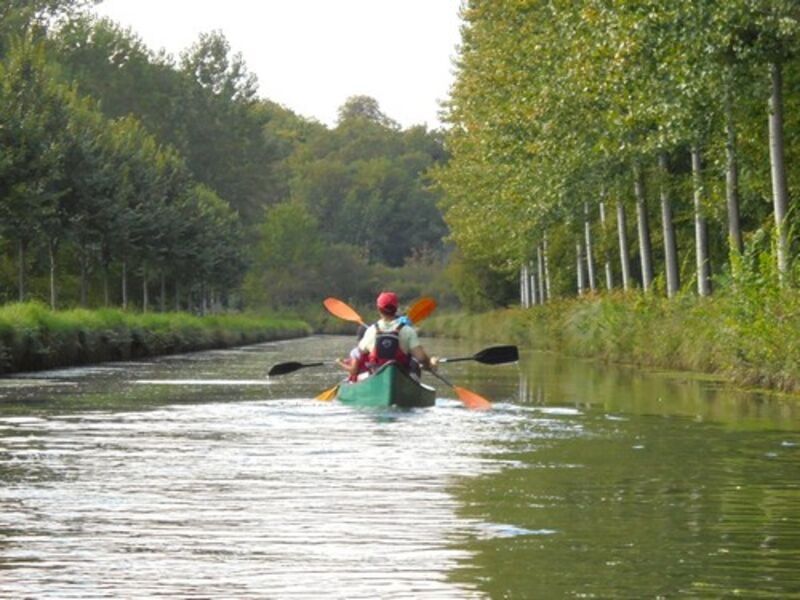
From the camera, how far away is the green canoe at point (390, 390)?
2617cm

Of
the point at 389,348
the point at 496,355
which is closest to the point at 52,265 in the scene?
the point at 496,355

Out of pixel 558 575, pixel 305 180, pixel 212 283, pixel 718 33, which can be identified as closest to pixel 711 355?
pixel 718 33

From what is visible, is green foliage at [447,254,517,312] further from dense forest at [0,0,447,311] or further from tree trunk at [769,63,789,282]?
tree trunk at [769,63,789,282]

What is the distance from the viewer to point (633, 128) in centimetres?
3756

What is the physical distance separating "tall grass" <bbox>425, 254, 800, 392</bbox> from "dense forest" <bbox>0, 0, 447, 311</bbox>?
1521cm

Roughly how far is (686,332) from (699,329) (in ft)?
5.85

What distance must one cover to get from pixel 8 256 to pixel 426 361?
41708mm

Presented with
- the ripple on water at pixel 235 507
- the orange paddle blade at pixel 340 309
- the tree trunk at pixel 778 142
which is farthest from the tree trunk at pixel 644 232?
the ripple on water at pixel 235 507

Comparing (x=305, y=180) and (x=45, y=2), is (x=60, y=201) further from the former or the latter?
(x=305, y=180)

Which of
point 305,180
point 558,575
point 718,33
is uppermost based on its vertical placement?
point 305,180

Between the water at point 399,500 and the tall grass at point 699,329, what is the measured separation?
146 centimetres

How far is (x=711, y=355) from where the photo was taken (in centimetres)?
3653

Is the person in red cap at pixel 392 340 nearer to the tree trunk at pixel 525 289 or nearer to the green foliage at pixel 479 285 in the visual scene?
the tree trunk at pixel 525 289

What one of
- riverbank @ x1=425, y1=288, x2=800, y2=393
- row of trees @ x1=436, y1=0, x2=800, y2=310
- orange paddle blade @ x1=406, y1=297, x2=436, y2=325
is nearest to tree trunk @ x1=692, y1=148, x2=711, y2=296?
row of trees @ x1=436, y1=0, x2=800, y2=310
